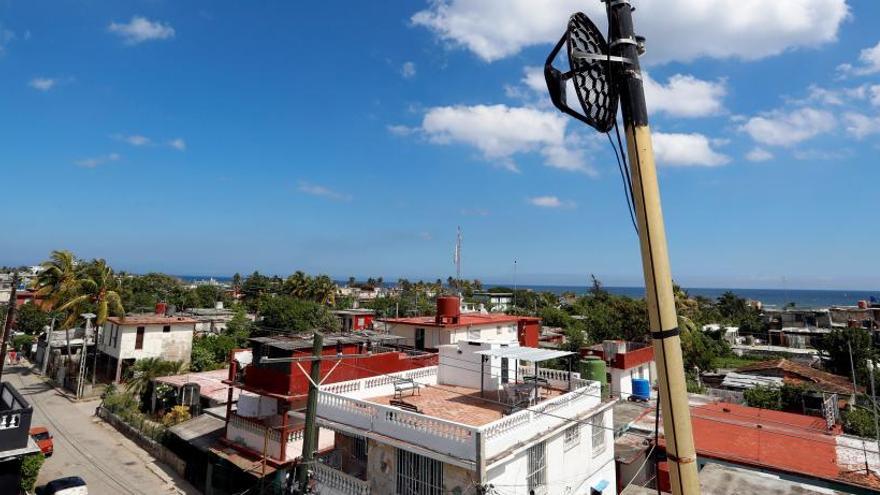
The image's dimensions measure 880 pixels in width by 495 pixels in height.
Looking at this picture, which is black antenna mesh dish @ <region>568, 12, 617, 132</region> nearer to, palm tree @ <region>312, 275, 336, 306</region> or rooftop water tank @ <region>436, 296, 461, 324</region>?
rooftop water tank @ <region>436, 296, 461, 324</region>

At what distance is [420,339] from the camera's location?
117ft

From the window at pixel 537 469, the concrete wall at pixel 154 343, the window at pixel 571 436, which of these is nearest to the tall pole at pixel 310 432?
the window at pixel 537 469

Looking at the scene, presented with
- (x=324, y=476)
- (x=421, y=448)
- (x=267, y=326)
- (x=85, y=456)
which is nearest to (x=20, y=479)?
(x=85, y=456)

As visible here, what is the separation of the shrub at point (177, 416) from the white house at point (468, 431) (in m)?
17.8

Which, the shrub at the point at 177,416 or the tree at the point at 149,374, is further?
the tree at the point at 149,374

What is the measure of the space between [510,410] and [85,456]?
25632mm

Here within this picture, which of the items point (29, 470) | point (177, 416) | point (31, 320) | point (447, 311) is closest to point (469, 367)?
point (447, 311)

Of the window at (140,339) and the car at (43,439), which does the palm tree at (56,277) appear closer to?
the window at (140,339)

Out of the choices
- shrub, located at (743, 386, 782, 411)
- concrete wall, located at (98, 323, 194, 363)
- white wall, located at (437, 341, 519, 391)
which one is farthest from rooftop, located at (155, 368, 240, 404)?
shrub, located at (743, 386, 782, 411)

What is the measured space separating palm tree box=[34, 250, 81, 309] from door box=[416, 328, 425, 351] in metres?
31.7

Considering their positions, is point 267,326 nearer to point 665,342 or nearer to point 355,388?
point 355,388

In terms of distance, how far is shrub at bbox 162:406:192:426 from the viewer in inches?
1170

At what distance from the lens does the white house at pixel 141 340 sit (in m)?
41.5

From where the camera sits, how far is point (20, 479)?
59.9 feet
